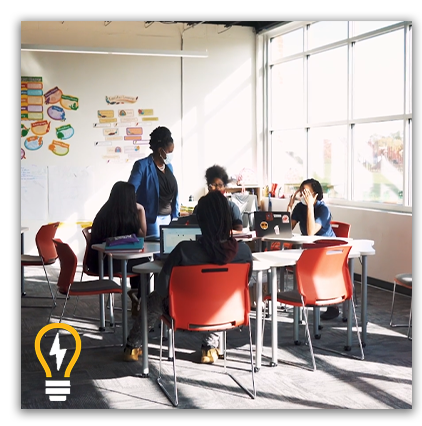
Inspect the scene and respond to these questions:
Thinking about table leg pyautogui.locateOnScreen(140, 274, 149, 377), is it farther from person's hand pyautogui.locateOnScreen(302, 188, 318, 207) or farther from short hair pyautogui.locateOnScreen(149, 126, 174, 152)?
person's hand pyautogui.locateOnScreen(302, 188, 318, 207)

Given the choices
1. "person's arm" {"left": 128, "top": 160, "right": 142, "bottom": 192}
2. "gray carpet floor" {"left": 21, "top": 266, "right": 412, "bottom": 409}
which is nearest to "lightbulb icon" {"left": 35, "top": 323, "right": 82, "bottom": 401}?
"gray carpet floor" {"left": 21, "top": 266, "right": 412, "bottom": 409}

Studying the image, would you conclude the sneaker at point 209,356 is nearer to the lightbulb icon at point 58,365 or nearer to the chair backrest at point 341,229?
the lightbulb icon at point 58,365

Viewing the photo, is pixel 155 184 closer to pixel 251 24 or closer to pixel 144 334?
pixel 144 334

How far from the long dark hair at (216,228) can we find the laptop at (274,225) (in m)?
1.87

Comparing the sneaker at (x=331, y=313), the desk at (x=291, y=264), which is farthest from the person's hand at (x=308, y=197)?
the sneaker at (x=331, y=313)

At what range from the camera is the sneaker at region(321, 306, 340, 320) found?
6008 mm

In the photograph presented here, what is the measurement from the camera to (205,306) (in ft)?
12.7

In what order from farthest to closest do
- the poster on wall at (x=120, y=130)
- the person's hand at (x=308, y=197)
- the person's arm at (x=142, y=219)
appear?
the poster on wall at (x=120, y=130)
the person's hand at (x=308, y=197)
the person's arm at (x=142, y=219)

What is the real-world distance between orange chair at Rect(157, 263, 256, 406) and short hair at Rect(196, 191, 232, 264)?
0.11 metres

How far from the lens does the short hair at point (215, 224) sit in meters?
3.92

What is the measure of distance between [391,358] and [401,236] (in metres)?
2.70
